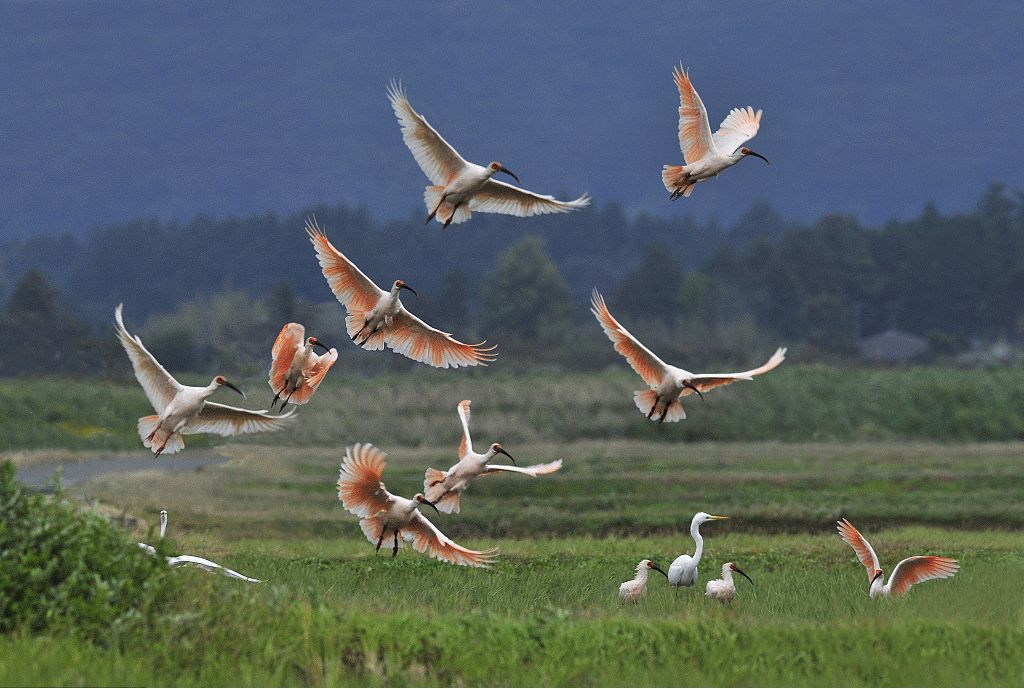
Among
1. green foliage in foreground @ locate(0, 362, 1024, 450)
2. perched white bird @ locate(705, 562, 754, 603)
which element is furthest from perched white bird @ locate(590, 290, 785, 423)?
green foliage in foreground @ locate(0, 362, 1024, 450)

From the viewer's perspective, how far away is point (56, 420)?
4341cm

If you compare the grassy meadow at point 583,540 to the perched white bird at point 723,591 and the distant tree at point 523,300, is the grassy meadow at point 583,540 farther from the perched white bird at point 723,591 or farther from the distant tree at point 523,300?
the distant tree at point 523,300

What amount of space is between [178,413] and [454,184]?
3746 millimetres

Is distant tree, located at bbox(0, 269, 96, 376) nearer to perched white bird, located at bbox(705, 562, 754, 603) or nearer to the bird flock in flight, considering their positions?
the bird flock in flight

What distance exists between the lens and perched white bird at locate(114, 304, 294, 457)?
12984 mm

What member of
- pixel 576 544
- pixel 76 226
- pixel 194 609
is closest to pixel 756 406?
pixel 576 544

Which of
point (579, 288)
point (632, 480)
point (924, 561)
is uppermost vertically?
point (579, 288)

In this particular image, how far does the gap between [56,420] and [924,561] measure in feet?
115

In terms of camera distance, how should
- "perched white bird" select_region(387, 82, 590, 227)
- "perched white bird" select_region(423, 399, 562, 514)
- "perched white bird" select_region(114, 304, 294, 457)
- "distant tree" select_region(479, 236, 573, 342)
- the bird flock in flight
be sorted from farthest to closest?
"distant tree" select_region(479, 236, 573, 342) < "perched white bird" select_region(387, 82, 590, 227) < "perched white bird" select_region(423, 399, 562, 514) < the bird flock in flight < "perched white bird" select_region(114, 304, 294, 457)

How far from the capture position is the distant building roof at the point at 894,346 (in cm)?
9125

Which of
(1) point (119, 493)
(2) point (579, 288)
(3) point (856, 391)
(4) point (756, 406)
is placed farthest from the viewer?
(2) point (579, 288)

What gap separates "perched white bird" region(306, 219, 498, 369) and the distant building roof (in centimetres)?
7680

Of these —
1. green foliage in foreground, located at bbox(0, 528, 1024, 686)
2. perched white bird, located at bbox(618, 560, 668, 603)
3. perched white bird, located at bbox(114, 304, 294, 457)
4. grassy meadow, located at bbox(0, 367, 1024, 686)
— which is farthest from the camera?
perched white bird, located at bbox(618, 560, 668, 603)

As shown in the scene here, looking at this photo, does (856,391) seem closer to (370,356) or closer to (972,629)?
(370,356)
